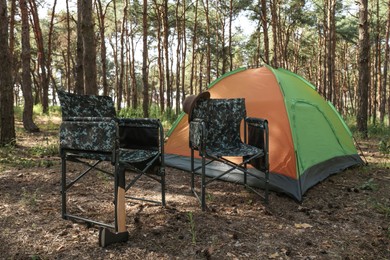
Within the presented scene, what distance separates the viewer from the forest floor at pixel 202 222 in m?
2.54

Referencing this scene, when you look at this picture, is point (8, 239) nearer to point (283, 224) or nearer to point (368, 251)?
point (283, 224)

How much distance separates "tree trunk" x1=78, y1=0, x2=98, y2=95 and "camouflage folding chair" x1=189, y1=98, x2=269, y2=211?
339cm

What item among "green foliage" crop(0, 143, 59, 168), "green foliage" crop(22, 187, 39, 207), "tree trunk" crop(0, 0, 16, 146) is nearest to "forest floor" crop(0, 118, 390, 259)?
"green foliage" crop(22, 187, 39, 207)

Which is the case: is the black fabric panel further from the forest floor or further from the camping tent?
the camping tent

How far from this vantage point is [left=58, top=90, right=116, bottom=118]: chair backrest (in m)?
3.04

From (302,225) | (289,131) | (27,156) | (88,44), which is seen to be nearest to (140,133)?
(302,225)

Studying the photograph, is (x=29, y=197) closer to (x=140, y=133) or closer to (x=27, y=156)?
(x=140, y=133)

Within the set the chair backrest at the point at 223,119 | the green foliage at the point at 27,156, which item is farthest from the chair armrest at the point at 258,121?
the green foliage at the point at 27,156

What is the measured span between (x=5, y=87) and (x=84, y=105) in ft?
14.3

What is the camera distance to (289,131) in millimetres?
4379

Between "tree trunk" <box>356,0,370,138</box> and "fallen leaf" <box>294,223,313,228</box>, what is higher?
"tree trunk" <box>356,0,370,138</box>

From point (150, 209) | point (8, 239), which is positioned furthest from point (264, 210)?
point (8, 239)

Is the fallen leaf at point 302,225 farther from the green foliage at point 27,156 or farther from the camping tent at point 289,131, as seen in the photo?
the green foliage at point 27,156

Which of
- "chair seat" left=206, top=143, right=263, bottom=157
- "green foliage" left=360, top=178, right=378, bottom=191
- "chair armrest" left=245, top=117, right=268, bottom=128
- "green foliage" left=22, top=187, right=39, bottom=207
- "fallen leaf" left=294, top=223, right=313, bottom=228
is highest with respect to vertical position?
"chair armrest" left=245, top=117, right=268, bottom=128
